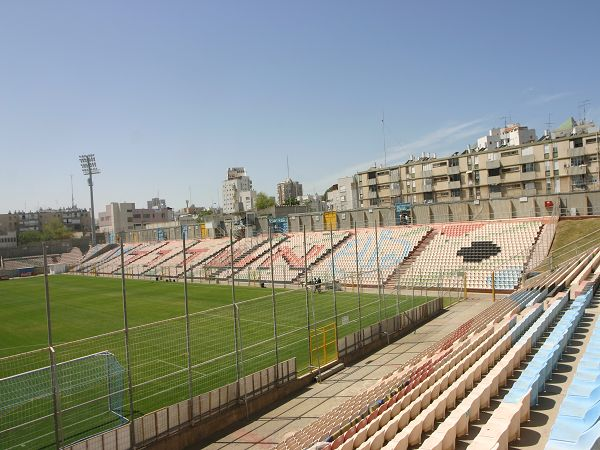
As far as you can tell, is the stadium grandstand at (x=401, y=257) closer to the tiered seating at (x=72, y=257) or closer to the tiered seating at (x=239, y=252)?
the tiered seating at (x=239, y=252)

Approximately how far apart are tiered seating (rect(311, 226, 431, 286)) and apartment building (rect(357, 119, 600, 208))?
11.2m

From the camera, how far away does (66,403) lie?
44.8 feet

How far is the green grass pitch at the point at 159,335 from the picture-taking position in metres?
13.8

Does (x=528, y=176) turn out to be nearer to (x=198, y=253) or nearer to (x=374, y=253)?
(x=374, y=253)

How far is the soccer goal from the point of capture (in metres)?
11.7

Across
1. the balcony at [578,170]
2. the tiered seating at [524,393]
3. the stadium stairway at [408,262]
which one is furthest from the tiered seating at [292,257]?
the tiered seating at [524,393]

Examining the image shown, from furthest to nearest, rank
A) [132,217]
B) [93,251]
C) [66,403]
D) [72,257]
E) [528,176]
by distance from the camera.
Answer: [132,217] → [72,257] → [93,251] → [528,176] → [66,403]

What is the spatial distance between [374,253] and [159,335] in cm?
2306

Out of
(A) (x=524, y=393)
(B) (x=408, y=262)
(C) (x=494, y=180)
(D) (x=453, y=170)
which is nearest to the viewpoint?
(A) (x=524, y=393)

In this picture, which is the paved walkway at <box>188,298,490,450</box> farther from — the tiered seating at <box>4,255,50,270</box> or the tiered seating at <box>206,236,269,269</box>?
the tiered seating at <box>4,255,50,270</box>

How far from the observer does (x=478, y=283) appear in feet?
106

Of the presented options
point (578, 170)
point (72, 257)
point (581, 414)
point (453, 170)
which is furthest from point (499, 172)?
point (72, 257)

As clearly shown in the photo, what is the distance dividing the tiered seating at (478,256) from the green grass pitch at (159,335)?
593 cm

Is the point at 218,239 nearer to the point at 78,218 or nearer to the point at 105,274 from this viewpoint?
the point at 105,274
